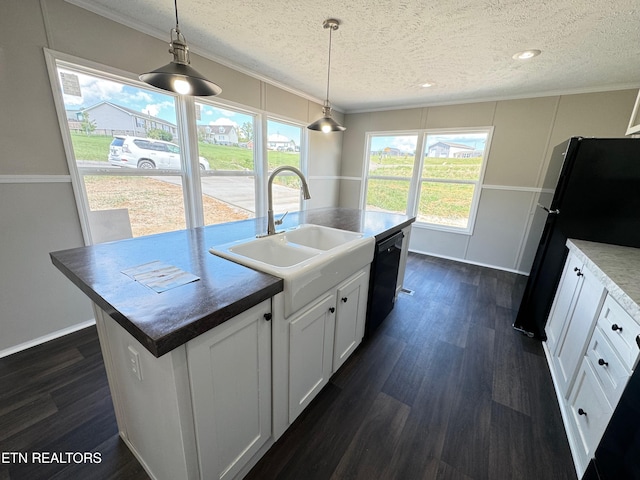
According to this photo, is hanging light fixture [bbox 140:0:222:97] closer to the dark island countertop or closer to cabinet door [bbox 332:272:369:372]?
the dark island countertop

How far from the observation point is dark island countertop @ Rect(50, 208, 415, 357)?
70cm

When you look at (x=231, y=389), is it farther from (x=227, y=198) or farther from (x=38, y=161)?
(x=227, y=198)

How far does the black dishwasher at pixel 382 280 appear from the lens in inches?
75.4

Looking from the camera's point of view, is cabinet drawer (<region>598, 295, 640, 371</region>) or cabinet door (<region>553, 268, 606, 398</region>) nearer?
cabinet drawer (<region>598, 295, 640, 371</region>)

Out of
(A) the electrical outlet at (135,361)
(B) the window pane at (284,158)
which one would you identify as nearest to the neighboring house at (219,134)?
(B) the window pane at (284,158)

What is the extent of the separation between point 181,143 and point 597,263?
3433 mm

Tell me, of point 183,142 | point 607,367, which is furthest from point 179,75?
point 607,367

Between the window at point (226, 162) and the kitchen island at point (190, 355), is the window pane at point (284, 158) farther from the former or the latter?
the kitchen island at point (190, 355)

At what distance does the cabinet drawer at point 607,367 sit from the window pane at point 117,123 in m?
3.41

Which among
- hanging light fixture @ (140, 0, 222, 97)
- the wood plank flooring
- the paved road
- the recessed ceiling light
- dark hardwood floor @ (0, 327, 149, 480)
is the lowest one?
dark hardwood floor @ (0, 327, 149, 480)

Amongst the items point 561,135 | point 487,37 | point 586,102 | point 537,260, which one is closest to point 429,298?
point 537,260

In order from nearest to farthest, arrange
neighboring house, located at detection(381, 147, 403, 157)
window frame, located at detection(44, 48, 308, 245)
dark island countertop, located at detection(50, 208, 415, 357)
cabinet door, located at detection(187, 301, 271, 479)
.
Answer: dark island countertop, located at detection(50, 208, 415, 357)
cabinet door, located at detection(187, 301, 271, 479)
window frame, located at detection(44, 48, 308, 245)
neighboring house, located at detection(381, 147, 403, 157)

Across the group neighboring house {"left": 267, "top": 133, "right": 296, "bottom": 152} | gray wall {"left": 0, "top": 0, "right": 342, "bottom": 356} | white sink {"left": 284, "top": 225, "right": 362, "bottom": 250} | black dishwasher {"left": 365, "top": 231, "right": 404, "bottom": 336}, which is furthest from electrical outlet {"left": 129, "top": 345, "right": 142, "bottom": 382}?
neighboring house {"left": 267, "top": 133, "right": 296, "bottom": 152}

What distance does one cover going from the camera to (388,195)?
464cm
